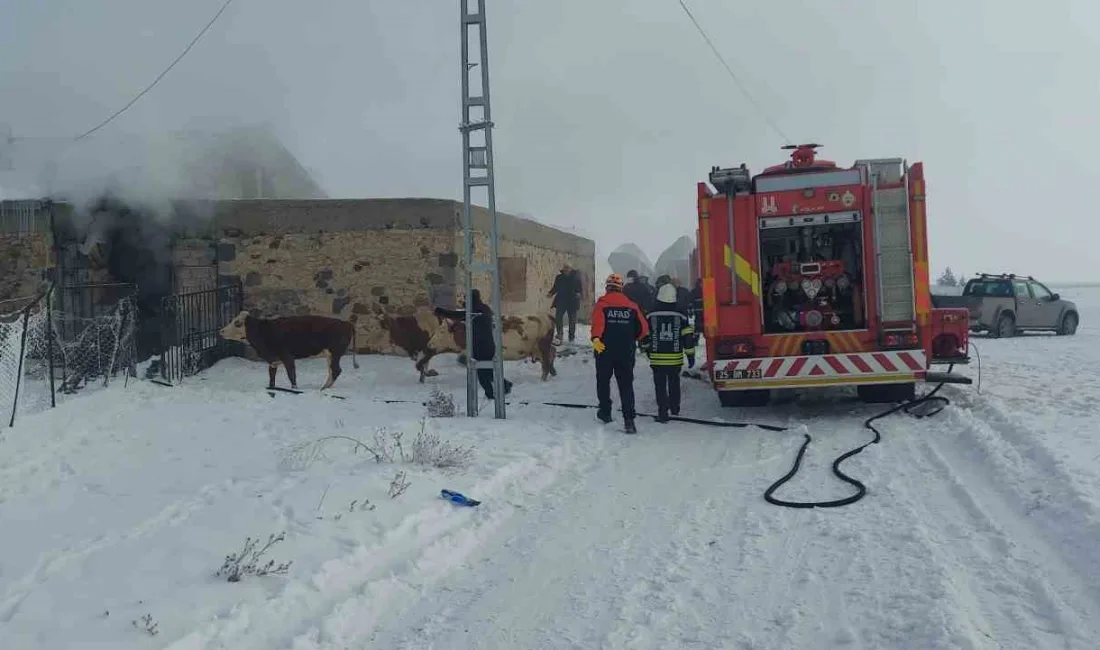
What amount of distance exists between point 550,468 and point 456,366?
26.4ft

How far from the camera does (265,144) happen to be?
20.5m

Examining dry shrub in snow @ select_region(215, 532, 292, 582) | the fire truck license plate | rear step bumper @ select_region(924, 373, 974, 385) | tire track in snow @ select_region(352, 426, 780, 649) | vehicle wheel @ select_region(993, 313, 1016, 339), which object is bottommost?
tire track in snow @ select_region(352, 426, 780, 649)

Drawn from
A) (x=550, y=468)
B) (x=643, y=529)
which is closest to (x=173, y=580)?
(x=643, y=529)

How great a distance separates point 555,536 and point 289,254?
11479 millimetres

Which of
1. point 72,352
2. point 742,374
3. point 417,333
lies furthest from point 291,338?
point 742,374

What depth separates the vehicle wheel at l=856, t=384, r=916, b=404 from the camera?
10242 mm

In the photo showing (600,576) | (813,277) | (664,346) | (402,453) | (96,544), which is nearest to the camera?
(600,576)

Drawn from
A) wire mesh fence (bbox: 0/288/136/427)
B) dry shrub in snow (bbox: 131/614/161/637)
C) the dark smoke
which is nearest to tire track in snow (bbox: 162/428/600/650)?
dry shrub in snow (bbox: 131/614/161/637)

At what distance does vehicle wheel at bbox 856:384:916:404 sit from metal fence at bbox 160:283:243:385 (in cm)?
1009

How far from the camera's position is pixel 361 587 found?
4.45m

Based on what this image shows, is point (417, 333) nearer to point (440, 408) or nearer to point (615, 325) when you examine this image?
point (440, 408)

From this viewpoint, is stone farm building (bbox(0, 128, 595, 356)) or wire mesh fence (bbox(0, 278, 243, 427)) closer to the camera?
wire mesh fence (bbox(0, 278, 243, 427))

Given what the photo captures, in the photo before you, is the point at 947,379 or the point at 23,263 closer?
the point at 947,379

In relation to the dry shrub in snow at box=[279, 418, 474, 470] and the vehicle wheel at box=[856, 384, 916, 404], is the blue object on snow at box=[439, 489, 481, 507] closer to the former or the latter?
the dry shrub in snow at box=[279, 418, 474, 470]
